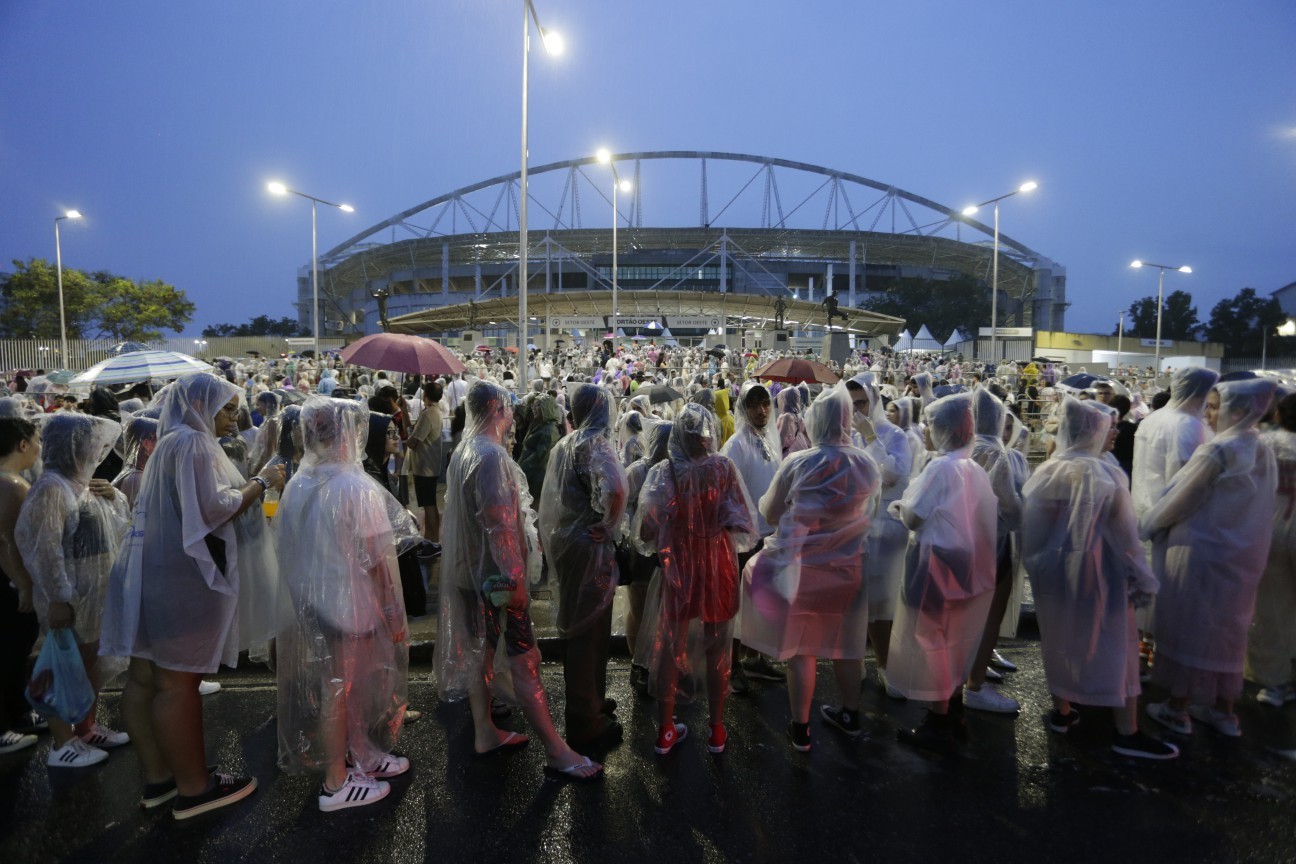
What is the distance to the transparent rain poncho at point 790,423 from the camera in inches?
208

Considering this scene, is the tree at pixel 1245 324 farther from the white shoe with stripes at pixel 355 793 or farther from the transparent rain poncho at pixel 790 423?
the white shoe with stripes at pixel 355 793

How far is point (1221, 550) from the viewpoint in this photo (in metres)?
3.76

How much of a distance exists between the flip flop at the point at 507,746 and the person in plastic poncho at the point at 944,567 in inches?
75.5

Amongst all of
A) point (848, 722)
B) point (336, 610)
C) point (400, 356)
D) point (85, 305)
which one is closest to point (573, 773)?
point (336, 610)

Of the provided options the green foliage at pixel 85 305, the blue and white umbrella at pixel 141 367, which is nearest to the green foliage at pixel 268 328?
the green foliage at pixel 85 305

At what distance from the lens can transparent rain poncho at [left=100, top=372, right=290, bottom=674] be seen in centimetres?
295

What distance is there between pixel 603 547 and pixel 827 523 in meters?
1.09

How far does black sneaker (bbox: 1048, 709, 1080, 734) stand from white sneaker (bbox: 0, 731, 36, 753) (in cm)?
525

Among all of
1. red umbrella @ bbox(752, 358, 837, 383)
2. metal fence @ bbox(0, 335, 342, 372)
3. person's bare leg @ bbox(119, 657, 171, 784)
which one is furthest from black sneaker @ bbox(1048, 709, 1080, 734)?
metal fence @ bbox(0, 335, 342, 372)

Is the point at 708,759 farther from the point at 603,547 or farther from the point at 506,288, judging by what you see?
the point at 506,288

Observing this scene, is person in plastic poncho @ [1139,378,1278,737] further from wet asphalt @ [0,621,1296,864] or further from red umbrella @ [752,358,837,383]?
red umbrella @ [752,358,837,383]

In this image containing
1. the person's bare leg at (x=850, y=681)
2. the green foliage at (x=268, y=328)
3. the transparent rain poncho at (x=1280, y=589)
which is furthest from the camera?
the green foliage at (x=268, y=328)

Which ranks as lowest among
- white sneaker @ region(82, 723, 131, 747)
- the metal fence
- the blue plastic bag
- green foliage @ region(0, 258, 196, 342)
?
white sneaker @ region(82, 723, 131, 747)

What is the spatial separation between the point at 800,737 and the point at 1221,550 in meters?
2.37
